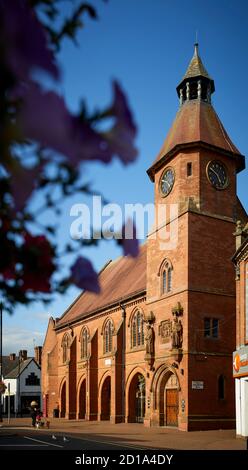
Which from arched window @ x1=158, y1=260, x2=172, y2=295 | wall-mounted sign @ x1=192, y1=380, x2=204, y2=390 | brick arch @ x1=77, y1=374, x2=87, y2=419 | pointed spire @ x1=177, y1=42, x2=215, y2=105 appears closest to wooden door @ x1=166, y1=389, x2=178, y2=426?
wall-mounted sign @ x1=192, y1=380, x2=204, y2=390

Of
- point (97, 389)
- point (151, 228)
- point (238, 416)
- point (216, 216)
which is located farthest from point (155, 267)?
point (97, 389)

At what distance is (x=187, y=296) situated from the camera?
103 feet

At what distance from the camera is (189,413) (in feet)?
97.4

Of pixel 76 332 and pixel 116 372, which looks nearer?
pixel 116 372

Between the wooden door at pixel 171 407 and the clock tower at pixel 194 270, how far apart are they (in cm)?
6

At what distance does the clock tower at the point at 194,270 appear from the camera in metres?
31.0

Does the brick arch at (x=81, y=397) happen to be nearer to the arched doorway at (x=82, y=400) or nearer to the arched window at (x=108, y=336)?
the arched doorway at (x=82, y=400)

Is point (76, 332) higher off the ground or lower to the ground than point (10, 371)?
higher

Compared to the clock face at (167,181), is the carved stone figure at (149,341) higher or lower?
lower

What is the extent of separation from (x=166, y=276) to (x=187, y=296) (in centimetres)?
336

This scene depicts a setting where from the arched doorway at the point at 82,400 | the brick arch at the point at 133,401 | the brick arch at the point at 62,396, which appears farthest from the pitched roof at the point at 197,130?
the brick arch at the point at 62,396

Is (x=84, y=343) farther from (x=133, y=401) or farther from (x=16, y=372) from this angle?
(x=16, y=372)

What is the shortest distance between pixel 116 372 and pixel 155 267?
9274mm

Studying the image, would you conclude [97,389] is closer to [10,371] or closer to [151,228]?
[151,228]
